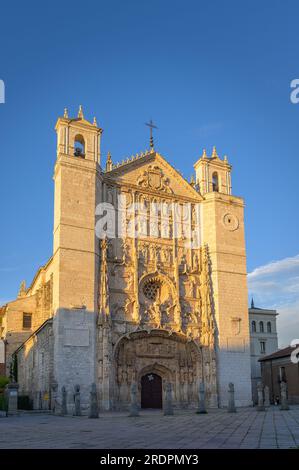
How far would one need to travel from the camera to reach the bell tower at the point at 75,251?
27141 mm

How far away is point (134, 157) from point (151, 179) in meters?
1.78

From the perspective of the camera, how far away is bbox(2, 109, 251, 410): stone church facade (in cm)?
2798

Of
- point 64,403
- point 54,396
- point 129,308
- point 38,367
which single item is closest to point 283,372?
point 129,308

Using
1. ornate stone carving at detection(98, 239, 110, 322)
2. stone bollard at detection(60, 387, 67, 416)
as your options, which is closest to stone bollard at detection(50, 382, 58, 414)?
stone bollard at detection(60, 387, 67, 416)

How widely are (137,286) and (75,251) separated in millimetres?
4408

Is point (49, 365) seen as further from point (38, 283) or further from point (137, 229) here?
point (38, 283)

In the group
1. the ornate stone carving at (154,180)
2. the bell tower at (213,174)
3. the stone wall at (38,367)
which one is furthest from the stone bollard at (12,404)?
the bell tower at (213,174)

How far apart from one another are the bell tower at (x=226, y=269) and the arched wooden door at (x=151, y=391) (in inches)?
143

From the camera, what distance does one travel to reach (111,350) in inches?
1133

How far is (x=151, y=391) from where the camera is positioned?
30781 millimetres

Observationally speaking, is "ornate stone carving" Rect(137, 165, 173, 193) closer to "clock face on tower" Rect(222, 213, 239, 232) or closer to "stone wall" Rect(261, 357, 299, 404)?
"clock face on tower" Rect(222, 213, 239, 232)
